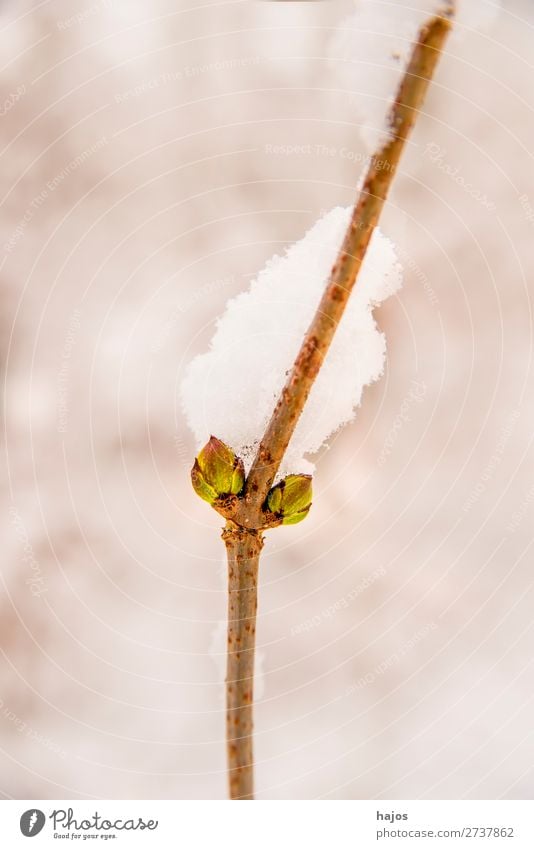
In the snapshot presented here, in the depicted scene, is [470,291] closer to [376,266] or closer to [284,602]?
[376,266]

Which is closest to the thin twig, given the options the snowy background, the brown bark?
the brown bark

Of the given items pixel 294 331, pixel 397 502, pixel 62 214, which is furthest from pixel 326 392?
pixel 62 214

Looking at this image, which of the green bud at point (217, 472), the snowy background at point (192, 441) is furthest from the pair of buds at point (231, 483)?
the snowy background at point (192, 441)
